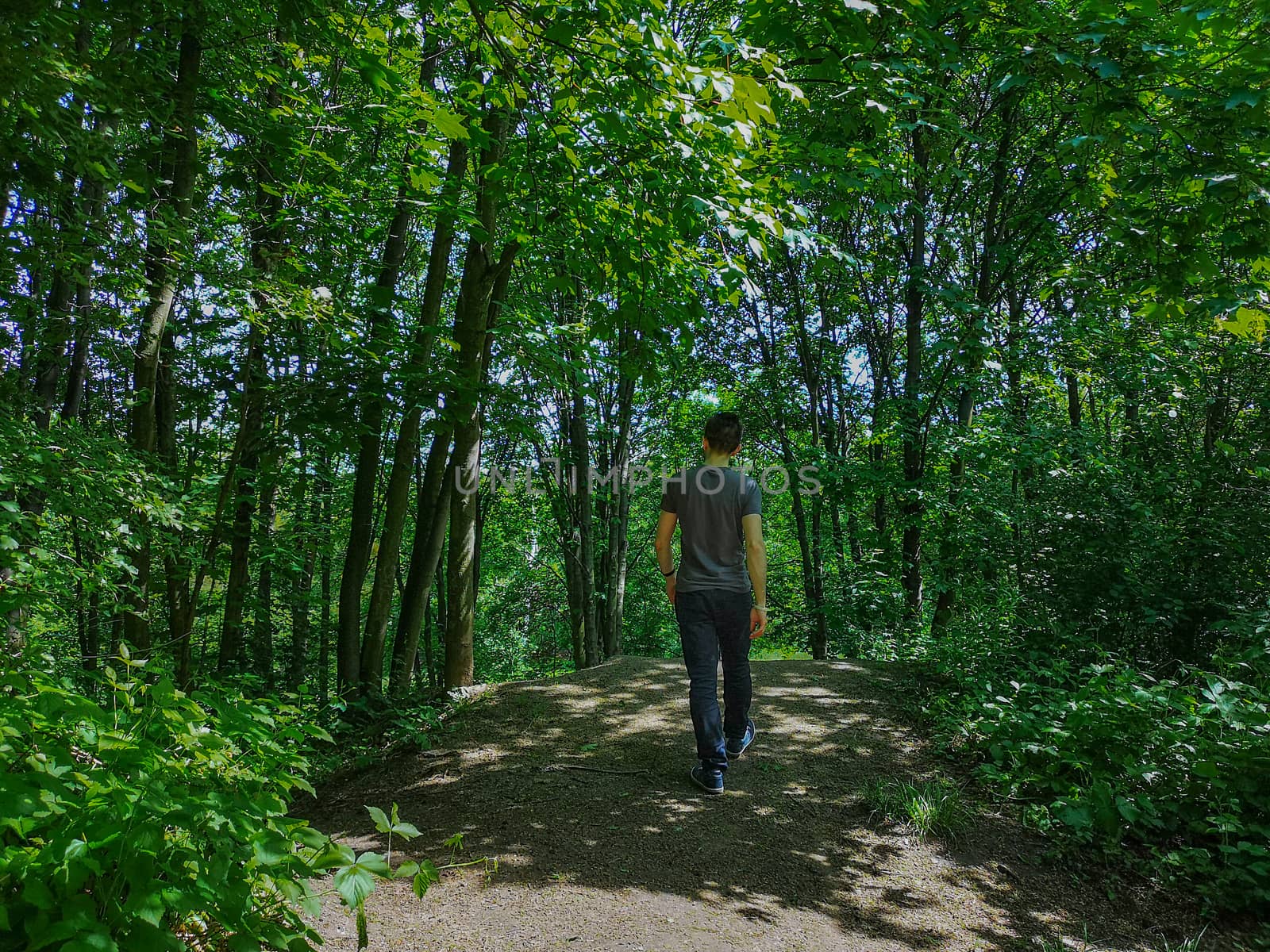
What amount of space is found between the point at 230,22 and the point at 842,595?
990 cm

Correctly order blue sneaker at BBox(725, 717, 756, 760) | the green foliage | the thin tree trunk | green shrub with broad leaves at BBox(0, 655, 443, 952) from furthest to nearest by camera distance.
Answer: the thin tree trunk → blue sneaker at BBox(725, 717, 756, 760) → the green foliage → green shrub with broad leaves at BBox(0, 655, 443, 952)

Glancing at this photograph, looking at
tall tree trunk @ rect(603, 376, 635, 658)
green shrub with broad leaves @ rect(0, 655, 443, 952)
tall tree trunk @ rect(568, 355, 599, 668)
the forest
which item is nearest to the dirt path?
the forest

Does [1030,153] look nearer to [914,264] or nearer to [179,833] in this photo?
[914,264]

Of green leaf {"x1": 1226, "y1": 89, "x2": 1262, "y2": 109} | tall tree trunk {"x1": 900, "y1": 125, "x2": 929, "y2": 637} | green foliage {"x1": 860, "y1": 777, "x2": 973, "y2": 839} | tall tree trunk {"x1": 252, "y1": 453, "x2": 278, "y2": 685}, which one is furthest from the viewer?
tall tree trunk {"x1": 900, "y1": 125, "x2": 929, "y2": 637}

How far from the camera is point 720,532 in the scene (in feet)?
14.8

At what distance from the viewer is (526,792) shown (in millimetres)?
4789

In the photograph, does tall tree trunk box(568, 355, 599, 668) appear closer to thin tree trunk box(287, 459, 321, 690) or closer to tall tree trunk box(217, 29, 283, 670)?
thin tree trunk box(287, 459, 321, 690)

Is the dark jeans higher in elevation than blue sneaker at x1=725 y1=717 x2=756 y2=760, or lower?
higher

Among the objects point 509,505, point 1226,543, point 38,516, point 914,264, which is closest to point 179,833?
point 38,516

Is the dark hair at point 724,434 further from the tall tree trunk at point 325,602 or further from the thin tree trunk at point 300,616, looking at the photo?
the thin tree trunk at point 300,616

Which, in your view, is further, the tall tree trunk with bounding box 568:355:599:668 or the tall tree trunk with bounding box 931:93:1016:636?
the tall tree trunk with bounding box 568:355:599:668

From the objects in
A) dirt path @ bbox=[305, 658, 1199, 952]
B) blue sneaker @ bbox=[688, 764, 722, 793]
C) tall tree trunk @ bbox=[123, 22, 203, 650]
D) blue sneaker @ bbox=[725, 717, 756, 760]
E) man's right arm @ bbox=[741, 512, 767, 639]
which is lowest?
dirt path @ bbox=[305, 658, 1199, 952]

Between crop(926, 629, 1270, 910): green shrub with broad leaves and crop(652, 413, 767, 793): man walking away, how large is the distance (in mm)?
1893

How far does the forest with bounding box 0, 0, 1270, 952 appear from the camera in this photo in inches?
110
